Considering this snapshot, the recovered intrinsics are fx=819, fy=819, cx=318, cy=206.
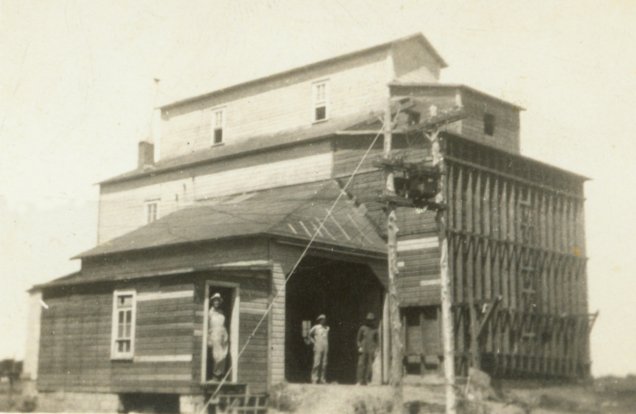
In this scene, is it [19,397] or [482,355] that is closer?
[482,355]

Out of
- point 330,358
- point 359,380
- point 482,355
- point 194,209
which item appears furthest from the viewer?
point 194,209

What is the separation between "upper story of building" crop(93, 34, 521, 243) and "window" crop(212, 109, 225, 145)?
0.15 ft

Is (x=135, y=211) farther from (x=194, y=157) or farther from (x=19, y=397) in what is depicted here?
(x=19, y=397)

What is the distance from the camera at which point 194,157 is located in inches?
1452

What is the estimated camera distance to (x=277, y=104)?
35406 mm

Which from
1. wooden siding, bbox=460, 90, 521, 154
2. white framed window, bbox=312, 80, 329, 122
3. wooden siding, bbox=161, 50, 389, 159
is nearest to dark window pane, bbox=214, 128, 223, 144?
wooden siding, bbox=161, 50, 389, 159

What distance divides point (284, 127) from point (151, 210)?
25.3 feet

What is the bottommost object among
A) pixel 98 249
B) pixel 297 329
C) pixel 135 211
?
pixel 297 329

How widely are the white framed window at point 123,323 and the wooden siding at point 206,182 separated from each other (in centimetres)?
921

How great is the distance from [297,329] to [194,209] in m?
6.37

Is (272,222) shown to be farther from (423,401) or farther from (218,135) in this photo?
(218,135)

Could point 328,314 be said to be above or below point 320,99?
below

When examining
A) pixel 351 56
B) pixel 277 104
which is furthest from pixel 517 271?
pixel 277 104

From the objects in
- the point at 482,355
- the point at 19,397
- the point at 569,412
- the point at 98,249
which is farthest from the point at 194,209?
the point at 569,412
